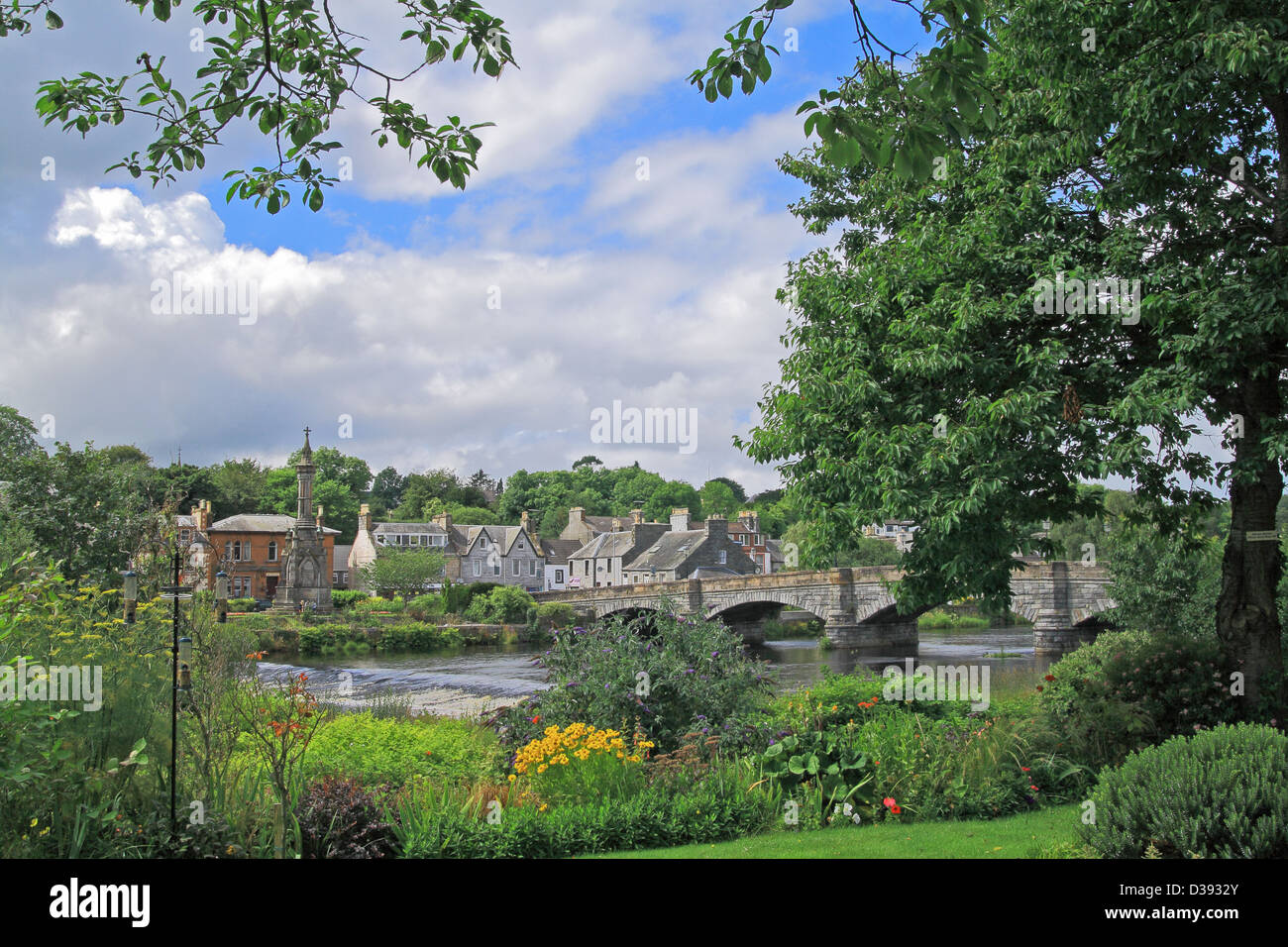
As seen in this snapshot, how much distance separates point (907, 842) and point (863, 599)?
36.5 metres

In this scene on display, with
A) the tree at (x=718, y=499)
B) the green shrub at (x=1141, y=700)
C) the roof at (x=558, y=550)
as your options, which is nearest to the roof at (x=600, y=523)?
the roof at (x=558, y=550)

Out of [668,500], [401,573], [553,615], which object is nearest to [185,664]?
[553,615]

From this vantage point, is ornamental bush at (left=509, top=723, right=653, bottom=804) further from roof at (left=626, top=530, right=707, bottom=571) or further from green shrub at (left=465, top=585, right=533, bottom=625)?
roof at (left=626, top=530, right=707, bottom=571)

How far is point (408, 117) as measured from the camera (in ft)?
20.2

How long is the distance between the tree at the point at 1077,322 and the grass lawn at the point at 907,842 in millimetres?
3236

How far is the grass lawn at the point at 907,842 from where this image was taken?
7031mm

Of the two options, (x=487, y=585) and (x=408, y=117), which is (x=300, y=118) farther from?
(x=487, y=585)

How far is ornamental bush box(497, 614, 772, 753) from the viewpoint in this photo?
33.8 ft

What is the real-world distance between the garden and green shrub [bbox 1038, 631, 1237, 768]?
0.03 m

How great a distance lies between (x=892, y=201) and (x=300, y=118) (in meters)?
9.09

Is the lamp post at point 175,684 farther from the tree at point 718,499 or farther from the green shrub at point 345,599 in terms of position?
the tree at point 718,499
